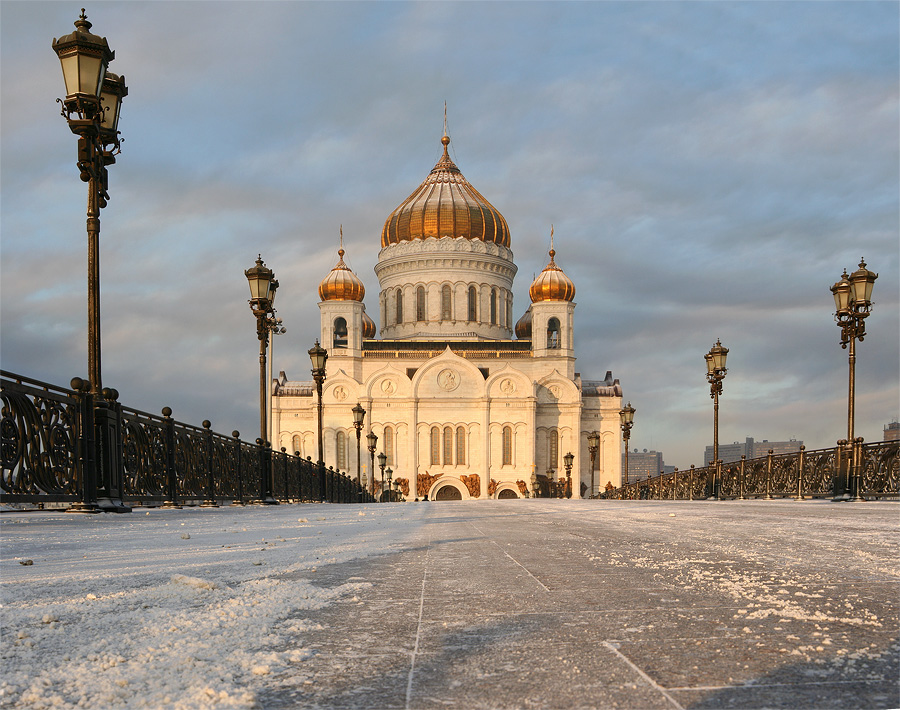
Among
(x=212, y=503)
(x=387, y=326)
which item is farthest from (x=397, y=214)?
(x=212, y=503)

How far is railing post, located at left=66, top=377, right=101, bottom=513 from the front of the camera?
8.96m

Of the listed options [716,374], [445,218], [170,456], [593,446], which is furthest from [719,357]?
[445,218]

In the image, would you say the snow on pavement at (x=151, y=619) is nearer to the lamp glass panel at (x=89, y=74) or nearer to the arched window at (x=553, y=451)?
the lamp glass panel at (x=89, y=74)

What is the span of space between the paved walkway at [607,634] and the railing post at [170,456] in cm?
860

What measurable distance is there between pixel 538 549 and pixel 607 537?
3.69 feet

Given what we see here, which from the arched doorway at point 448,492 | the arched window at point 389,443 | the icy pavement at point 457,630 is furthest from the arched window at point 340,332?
the icy pavement at point 457,630

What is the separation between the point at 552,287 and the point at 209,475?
63.1 metres

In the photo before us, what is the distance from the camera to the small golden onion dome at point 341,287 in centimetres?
7475

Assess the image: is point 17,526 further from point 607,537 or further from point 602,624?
point 602,624

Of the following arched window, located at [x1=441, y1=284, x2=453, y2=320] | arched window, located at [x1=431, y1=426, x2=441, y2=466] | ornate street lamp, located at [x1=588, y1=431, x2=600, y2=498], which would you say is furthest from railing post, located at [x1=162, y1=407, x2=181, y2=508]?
arched window, located at [x1=441, y1=284, x2=453, y2=320]

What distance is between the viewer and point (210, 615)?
2.67 meters

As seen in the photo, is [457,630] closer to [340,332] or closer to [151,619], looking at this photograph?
[151,619]

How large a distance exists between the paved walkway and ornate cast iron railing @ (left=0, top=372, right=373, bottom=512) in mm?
5311

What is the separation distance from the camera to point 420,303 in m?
77.8
